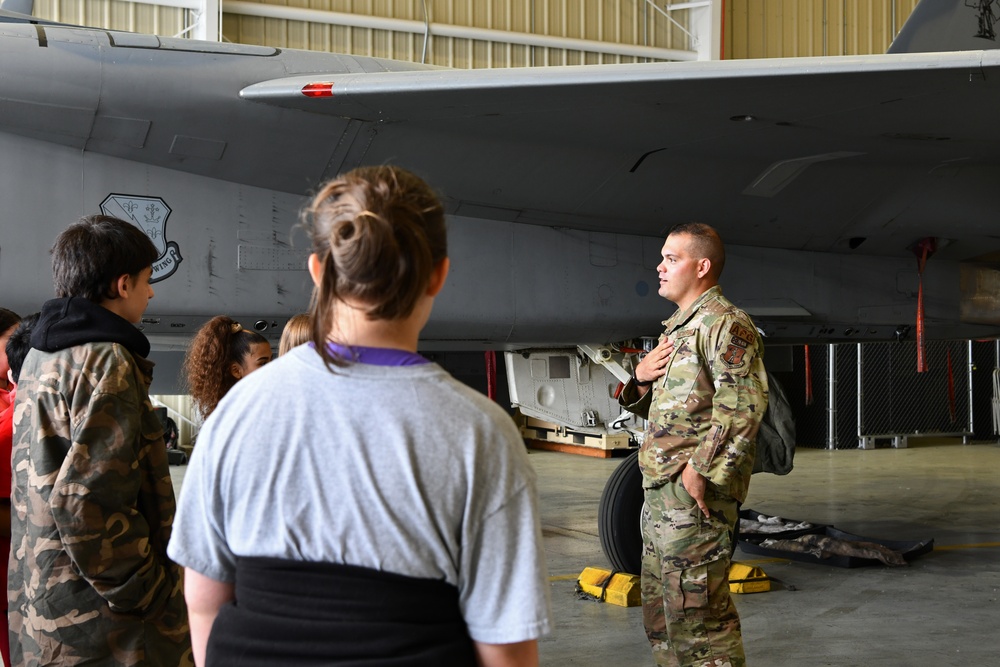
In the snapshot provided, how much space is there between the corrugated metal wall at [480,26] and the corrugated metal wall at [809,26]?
3.66 feet

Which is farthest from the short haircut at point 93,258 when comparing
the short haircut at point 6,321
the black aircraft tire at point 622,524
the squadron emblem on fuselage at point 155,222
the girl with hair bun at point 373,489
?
the black aircraft tire at point 622,524

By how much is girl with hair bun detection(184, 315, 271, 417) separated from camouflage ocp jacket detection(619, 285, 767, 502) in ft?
4.87

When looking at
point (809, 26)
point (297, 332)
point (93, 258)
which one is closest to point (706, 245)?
point (297, 332)

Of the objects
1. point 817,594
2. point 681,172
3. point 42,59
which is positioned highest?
point 42,59

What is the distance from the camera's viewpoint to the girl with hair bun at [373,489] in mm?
1310

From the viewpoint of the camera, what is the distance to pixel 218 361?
3.23m

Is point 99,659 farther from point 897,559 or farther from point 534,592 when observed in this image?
point 897,559

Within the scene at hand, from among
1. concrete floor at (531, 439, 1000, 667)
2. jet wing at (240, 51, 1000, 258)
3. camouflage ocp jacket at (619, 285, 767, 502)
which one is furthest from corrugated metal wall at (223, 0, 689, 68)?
camouflage ocp jacket at (619, 285, 767, 502)

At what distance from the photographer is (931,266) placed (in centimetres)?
682

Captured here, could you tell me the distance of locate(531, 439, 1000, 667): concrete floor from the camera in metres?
4.52

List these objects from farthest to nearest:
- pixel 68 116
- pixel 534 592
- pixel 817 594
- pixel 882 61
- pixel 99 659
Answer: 1. pixel 817 594
2. pixel 68 116
3. pixel 882 61
4. pixel 99 659
5. pixel 534 592

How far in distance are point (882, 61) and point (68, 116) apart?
376cm

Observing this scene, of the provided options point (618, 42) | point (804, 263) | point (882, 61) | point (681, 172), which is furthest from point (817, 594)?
point (618, 42)

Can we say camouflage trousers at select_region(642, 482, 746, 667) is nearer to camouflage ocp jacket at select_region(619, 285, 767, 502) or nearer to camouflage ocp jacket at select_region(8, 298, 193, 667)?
camouflage ocp jacket at select_region(619, 285, 767, 502)
